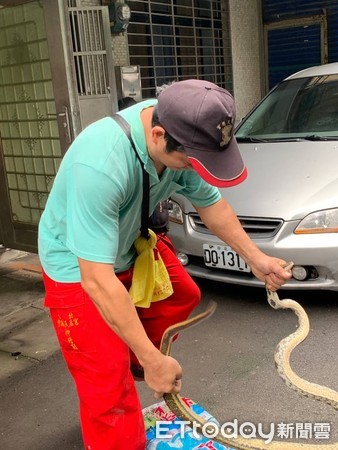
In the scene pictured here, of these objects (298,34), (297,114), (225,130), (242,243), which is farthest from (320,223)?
(298,34)

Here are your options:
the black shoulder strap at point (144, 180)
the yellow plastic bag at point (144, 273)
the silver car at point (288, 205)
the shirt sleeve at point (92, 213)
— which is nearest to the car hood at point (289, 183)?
the silver car at point (288, 205)

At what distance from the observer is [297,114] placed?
4.57 meters

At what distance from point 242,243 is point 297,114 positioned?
267 centimetres

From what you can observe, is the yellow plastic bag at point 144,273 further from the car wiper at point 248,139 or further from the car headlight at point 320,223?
the car wiper at point 248,139

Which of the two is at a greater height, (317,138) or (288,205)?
(317,138)

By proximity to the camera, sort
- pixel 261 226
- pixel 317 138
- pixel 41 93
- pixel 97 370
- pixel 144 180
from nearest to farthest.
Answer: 1. pixel 144 180
2. pixel 97 370
3. pixel 261 226
4. pixel 317 138
5. pixel 41 93

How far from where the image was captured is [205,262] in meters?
3.73

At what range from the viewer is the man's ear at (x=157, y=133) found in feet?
5.26

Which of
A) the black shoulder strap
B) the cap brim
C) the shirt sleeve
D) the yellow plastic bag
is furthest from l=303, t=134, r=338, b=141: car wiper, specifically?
the shirt sleeve

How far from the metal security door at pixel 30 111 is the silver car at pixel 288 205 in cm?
122

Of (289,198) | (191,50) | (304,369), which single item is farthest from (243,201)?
(191,50)

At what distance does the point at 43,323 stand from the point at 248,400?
66.2 inches

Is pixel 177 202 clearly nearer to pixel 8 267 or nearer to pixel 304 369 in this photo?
pixel 304 369

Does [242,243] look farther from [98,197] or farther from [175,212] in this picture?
[175,212]
